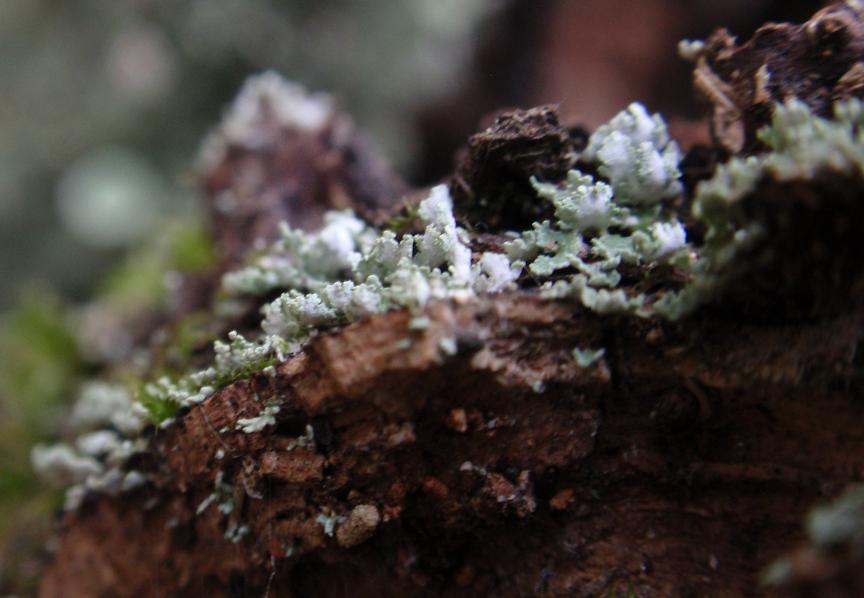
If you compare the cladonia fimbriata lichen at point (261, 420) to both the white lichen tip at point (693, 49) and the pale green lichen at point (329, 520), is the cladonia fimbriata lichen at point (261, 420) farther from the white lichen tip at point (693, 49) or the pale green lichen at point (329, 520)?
the white lichen tip at point (693, 49)

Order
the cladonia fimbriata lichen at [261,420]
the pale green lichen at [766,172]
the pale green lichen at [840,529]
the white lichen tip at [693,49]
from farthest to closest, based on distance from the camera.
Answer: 1. the white lichen tip at [693,49]
2. the cladonia fimbriata lichen at [261,420]
3. the pale green lichen at [766,172]
4. the pale green lichen at [840,529]

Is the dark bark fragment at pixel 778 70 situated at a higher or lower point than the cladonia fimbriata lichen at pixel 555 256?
higher

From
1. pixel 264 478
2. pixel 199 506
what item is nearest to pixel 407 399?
pixel 264 478

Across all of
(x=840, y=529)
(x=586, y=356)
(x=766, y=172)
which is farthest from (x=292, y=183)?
(x=840, y=529)

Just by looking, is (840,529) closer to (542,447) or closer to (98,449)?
(542,447)

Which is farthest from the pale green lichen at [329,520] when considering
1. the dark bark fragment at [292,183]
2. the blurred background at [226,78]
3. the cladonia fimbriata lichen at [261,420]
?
the blurred background at [226,78]

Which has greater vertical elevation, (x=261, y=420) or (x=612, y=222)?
(x=612, y=222)

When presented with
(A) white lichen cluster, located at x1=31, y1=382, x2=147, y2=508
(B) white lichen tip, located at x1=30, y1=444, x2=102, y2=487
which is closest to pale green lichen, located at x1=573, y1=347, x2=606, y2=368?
(A) white lichen cluster, located at x1=31, y1=382, x2=147, y2=508
